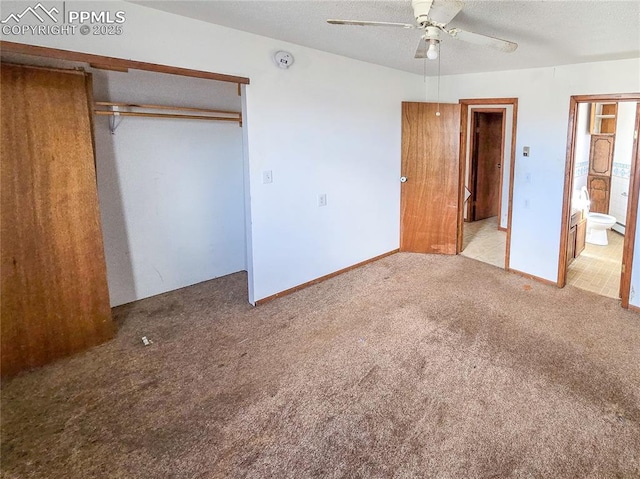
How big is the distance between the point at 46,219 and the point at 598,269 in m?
5.53

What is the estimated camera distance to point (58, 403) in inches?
87.0

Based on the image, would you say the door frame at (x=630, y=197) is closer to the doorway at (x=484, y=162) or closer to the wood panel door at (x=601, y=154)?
the wood panel door at (x=601, y=154)

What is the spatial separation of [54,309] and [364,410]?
2.21 m

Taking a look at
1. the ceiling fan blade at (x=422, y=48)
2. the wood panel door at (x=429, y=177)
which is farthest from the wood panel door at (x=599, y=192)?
the ceiling fan blade at (x=422, y=48)

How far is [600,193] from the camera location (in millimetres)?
6172

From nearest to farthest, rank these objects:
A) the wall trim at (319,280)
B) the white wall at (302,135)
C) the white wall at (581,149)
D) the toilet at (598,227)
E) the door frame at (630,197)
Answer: the white wall at (302,135), the door frame at (630,197), the wall trim at (319,280), the white wall at (581,149), the toilet at (598,227)

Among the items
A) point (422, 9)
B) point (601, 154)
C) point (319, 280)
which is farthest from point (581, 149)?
point (422, 9)

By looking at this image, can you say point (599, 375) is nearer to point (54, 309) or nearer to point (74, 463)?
point (74, 463)

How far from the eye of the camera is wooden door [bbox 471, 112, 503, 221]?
22.0 ft

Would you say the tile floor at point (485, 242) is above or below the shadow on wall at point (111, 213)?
below

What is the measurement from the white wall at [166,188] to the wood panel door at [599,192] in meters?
5.78

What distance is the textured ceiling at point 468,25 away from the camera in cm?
229

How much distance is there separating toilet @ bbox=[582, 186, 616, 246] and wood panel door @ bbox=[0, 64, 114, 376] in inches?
237

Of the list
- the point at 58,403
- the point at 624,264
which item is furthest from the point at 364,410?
the point at 624,264
